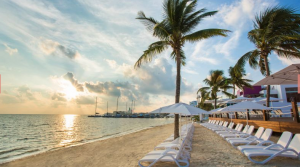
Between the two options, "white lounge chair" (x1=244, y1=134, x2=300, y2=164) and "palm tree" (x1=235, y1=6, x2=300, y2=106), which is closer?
"white lounge chair" (x1=244, y1=134, x2=300, y2=164)

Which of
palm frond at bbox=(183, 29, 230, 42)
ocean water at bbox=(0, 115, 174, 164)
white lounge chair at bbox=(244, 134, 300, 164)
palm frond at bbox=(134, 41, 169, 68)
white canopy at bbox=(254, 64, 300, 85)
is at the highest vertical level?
palm frond at bbox=(183, 29, 230, 42)

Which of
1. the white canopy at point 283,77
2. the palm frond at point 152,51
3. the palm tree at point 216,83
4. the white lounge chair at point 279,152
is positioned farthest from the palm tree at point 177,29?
the palm tree at point 216,83

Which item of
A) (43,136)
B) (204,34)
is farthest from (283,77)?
(43,136)

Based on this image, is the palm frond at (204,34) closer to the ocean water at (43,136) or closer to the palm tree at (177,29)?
the palm tree at (177,29)

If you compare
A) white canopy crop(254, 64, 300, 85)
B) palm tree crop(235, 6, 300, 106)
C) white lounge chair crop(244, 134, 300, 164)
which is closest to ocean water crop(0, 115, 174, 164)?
white lounge chair crop(244, 134, 300, 164)

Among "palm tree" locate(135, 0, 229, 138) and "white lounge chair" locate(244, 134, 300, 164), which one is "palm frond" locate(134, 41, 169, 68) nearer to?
"palm tree" locate(135, 0, 229, 138)

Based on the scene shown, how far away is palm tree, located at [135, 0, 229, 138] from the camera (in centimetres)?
941

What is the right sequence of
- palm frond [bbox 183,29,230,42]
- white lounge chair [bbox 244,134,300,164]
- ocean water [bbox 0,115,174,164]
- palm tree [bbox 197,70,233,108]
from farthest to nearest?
palm tree [bbox 197,70,233,108]
ocean water [bbox 0,115,174,164]
palm frond [bbox 183,29,230,42]
white lounge chair [bbox 244,134,300,164]

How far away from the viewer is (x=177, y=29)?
938cm

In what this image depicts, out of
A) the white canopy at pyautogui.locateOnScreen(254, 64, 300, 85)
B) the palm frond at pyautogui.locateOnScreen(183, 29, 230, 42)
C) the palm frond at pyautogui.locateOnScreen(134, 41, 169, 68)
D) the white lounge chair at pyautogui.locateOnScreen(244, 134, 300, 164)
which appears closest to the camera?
the white lounge chair at pyautogui.locateOnScreen(244, 134, 300, 164)

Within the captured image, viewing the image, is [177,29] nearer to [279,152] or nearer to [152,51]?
[152,51]

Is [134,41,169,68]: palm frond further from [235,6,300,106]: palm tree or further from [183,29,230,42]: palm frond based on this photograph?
[235,6,300,106]: palm tree

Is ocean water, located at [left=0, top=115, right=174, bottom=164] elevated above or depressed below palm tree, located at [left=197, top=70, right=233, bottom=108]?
below

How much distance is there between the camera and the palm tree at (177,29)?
30.9 feet
